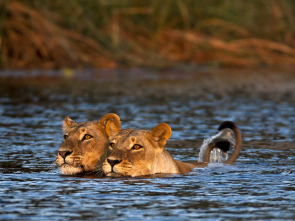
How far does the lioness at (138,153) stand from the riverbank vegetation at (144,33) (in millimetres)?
24397

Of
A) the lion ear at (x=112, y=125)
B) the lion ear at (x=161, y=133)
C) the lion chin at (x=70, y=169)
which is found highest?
the lion ear at (x=112, y=125)

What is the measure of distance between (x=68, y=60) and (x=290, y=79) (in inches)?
385

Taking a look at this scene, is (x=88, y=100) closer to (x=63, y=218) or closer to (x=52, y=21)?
(x=52, y=21)

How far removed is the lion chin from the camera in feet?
41.7

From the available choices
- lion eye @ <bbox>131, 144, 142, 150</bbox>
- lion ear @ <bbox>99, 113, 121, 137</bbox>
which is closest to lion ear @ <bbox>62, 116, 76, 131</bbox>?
lion ear @ <bbox>99, 113, 121, 137</bbox>

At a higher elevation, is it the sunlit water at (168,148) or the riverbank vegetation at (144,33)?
the riverbank vegetation at (144,33)

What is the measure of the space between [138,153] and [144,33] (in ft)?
101

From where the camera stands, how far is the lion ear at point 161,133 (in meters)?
12.4

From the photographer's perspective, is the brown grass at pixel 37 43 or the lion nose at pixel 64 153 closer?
the lion nose at pixel 64 153

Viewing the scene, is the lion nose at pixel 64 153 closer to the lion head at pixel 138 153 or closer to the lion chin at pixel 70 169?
the lion chin at pixel 70 169

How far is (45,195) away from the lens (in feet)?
36.4

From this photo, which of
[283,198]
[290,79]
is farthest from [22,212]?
[290,79]

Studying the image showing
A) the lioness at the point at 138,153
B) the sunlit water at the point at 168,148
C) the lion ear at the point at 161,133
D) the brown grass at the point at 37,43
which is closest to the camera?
the sunlit water at the point at 168,148

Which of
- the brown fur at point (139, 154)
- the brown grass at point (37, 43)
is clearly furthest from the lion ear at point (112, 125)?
the brown grass at point (37, 43)
